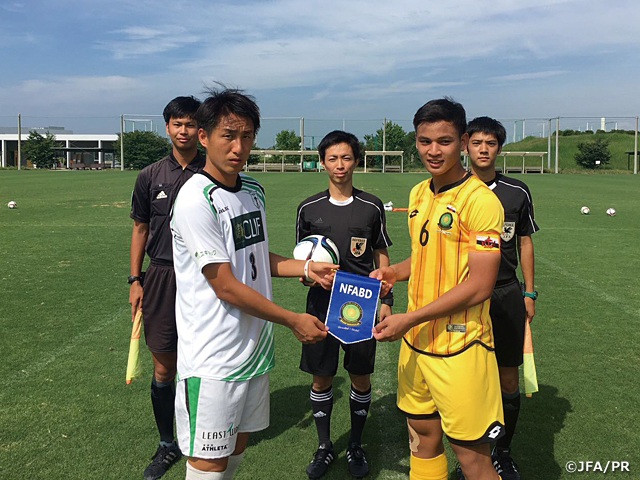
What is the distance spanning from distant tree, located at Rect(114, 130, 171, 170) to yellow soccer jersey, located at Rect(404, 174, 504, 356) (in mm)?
62813

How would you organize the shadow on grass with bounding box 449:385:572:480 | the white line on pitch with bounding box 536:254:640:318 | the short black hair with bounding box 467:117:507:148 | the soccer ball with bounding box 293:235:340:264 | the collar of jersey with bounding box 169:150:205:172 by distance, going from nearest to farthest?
the soccer ball with bounding box 293:235:340:264 < the shadow on grass with bounding box 449:385:572:480 < the short black hair with bounding box 467:117:507:148 < the collar of jersey with bounding box 169:150:205:172 < the white line on pitch with bounding box 536:254:640:318

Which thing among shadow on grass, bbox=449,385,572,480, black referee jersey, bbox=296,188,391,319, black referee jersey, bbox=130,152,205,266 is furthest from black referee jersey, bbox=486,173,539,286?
black referee jersey, bbox=130,152,205,266

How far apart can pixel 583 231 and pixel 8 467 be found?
13556 millimetres

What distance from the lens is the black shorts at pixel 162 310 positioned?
3.55 metres

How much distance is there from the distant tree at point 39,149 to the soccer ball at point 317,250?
68.1 metres

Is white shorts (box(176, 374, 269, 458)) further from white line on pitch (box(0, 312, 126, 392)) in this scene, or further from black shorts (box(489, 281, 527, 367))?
white line on pitch (box(0, 312, 126, 392))

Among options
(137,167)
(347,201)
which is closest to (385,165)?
(137,167)

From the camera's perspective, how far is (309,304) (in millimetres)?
3795

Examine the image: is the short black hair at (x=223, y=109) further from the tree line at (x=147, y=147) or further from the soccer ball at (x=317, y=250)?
the tree line at (x=147, y=147)

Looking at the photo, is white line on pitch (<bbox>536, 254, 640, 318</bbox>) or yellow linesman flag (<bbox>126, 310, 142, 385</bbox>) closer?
yellow linesman flag (<bbox>126, 310, 142, 385</bbox>)

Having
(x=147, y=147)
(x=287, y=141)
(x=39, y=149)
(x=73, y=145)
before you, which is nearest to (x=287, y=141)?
(x=287, y=141)

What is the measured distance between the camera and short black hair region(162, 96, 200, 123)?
3.59m

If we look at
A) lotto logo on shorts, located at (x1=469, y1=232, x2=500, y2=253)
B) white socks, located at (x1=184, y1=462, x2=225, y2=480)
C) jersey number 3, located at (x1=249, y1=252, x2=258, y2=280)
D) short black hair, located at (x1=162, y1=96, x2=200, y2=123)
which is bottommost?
white socks, located at (x1=184, y1=462, x2=225, y2=480)

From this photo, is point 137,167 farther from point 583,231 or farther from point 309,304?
point 309,304
